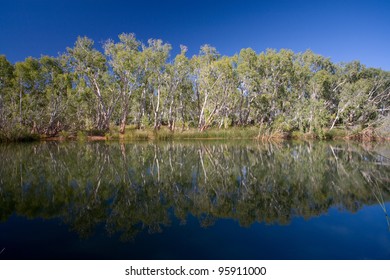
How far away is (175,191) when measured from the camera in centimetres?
958

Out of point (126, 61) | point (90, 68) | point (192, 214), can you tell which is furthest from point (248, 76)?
point (192, 214)

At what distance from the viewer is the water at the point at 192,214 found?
5.41 m

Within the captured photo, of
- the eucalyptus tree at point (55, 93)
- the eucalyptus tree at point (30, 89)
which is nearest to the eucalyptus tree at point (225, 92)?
the eucalyptus tree at point (55, 93)

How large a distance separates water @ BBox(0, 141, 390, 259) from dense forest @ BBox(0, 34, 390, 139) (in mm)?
23601

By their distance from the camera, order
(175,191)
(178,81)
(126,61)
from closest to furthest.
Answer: (175,191)
(126,61)
(178,81)

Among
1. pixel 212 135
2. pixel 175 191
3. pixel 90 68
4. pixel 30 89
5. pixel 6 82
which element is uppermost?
pixel 90 68

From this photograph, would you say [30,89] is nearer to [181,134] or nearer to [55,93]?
[55,93]

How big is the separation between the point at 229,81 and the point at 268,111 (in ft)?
25.1

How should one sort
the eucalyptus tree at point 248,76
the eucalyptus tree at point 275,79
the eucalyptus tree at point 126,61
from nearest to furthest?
1. the eucalyptus tree at point 126,61
2. the eucalyptus tree at point 248,76
3. the eucalyptus tree at point 275,79

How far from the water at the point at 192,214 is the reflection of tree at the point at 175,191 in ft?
0.10

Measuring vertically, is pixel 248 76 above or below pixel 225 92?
above

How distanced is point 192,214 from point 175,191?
2239mm

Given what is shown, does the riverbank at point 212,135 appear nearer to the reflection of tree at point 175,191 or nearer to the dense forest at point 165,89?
the dense forest at point 165,89

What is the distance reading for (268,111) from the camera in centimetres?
4234
